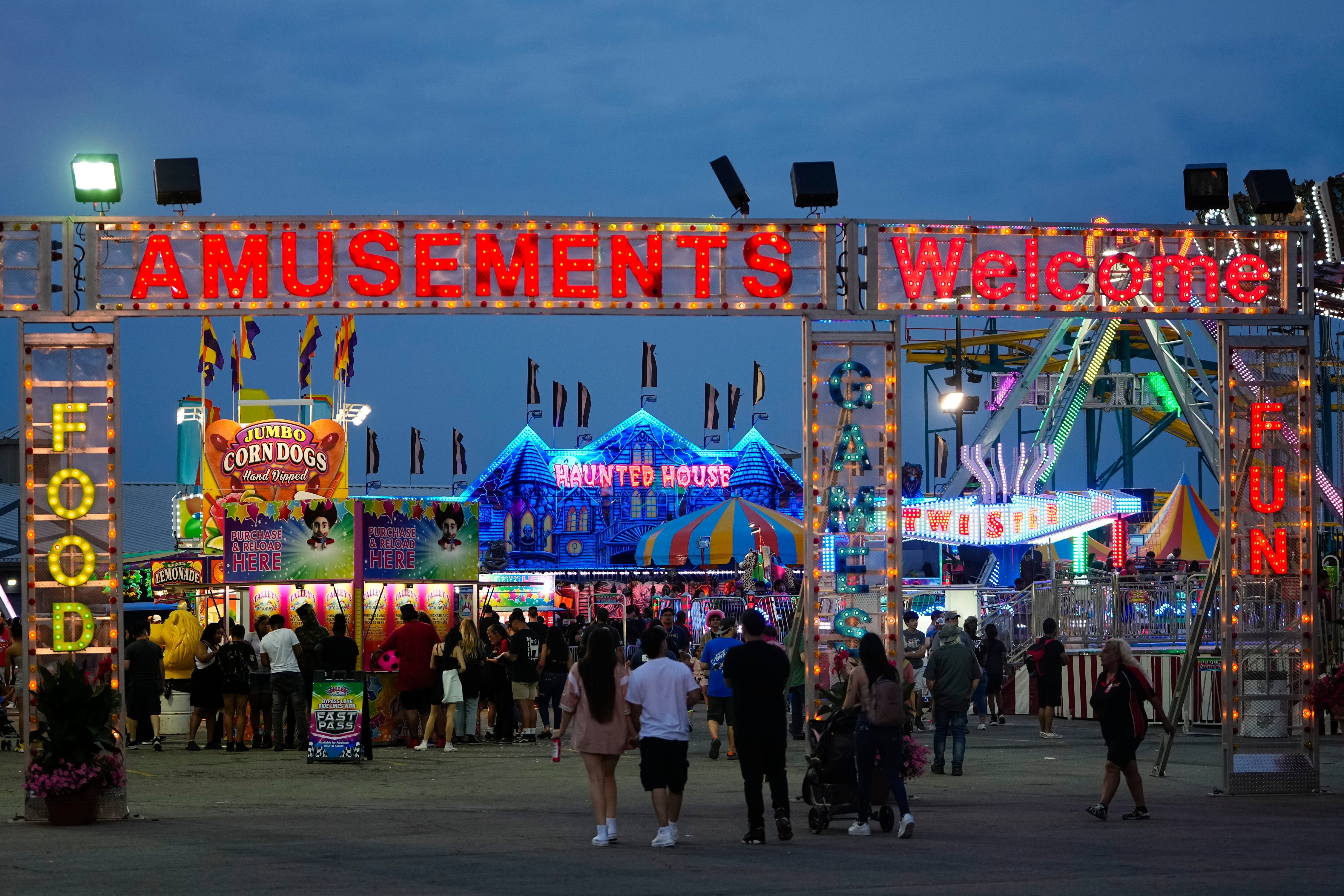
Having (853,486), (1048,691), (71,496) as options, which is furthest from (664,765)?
(1048,691)

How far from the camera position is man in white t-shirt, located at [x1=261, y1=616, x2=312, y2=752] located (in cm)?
2008

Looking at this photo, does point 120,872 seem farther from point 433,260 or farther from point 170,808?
point 433,260

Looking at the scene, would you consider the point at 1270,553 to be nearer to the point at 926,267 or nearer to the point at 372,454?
the point at 926,267

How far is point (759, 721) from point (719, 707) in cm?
761

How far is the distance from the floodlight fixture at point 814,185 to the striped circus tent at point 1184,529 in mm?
27547

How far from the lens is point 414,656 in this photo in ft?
65.0

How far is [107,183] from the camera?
13.2m

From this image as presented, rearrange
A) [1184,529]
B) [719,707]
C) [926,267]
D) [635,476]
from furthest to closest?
[635,476]
[1184,529]
[719,707]
[926,267]

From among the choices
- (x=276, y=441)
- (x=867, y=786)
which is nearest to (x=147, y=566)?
(x=276, y=441)

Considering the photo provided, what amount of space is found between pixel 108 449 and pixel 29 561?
108 centimetres

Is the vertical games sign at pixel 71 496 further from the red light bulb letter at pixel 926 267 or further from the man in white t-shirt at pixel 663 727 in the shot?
the red light bulb letter at pixel 926 267

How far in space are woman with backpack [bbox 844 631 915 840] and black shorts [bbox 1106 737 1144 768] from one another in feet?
5.54

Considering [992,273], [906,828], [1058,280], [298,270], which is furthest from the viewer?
[1058,280]

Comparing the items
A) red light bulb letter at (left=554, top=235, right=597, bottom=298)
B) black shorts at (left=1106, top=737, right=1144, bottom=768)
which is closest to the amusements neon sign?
red light bulb letter at (left=554, top=235, right=597, bottom=298)
